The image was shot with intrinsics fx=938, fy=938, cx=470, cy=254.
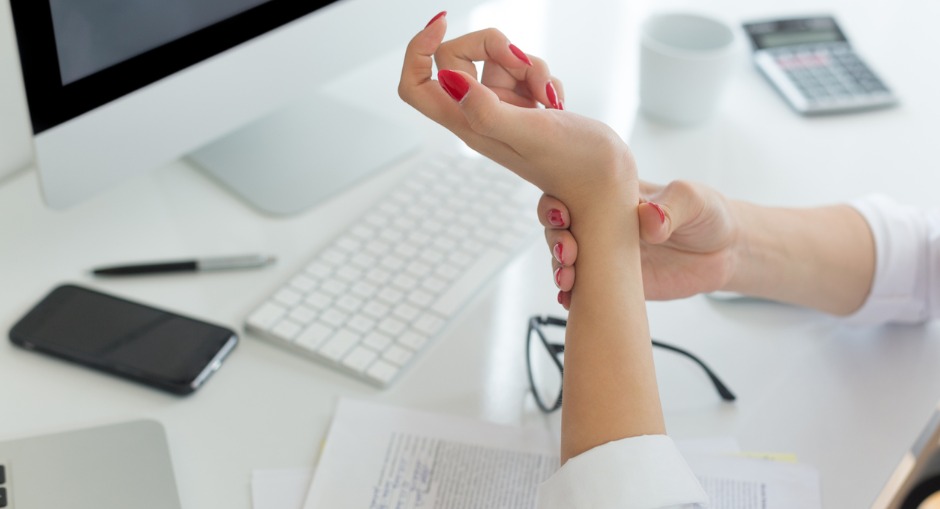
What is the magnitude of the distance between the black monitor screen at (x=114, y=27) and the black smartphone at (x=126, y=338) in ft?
0.62

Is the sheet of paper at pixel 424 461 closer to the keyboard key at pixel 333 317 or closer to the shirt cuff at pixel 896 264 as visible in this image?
the keyboard key at pixel 333 317

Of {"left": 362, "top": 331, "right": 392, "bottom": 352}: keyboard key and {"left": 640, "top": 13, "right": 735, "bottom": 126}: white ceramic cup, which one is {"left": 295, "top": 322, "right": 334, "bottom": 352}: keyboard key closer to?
{"left": 362, "top": 331, "right": 392, "bottom": 352}: keyboard key

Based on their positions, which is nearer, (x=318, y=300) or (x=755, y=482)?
(x=755, y=482)

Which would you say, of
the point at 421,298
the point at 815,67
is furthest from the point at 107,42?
the point at 815,67

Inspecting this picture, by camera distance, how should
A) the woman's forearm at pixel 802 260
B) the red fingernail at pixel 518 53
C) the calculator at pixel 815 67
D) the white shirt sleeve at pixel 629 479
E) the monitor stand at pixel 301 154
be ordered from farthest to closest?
the calculator at pixel 815 67 → the monitor stand at pixel 301 154 → the woman's forearm at pixel 802 260 → the red fingernail at pixel 518 53 → the white shirt sleeve at pixel 629 479

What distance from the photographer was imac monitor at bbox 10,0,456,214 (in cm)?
67

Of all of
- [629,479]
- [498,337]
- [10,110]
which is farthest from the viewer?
[10,110]

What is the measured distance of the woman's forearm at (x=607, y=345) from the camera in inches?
24.1

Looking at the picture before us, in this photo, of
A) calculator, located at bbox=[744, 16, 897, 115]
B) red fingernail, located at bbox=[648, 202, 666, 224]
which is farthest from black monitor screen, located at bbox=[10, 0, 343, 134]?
calculator, located at bbox=[744, 16, 897, 115]

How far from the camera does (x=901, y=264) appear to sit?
83 cm

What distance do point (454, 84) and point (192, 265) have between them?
34 centimetres

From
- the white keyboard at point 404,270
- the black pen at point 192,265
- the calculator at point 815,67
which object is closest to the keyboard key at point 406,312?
the white keyboard at point 404,270

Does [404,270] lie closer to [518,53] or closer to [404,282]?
[404,282]

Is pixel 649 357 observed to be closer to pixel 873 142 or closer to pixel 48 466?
pixel 48 466
